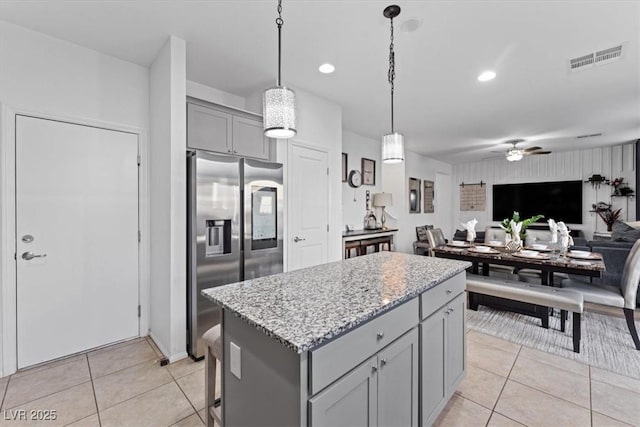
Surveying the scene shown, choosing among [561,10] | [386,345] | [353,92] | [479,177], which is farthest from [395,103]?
[479,177]

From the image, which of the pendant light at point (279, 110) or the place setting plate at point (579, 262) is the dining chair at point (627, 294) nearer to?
the place setting plate at point (579, 262)

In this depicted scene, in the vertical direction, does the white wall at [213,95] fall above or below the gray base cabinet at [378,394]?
above

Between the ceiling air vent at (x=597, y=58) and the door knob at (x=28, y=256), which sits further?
the ceiling air vent at (x=597, y=58)

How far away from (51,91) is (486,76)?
13.9 feet

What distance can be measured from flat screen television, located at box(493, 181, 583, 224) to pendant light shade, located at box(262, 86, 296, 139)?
8266 mm

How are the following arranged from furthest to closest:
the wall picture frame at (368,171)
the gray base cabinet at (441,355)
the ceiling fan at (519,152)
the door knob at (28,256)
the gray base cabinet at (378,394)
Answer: the wall picture frame at (368,171)
the ceiling fan at (519,152)
the door knob at (28,256)
the gray base cabinet at (441,355)
the gray base cabinet at (378,394)

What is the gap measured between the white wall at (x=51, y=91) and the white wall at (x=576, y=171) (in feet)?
28.3

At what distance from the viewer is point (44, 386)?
2082 millimetres

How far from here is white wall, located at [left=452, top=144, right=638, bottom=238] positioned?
21.0 feet

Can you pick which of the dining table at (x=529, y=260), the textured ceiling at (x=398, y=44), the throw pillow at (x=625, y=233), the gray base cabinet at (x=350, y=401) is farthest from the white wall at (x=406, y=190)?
the gray base cabinet at (x=350, y=401)

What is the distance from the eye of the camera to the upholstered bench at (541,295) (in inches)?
100

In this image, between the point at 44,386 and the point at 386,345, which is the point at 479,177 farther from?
the point at 44,386

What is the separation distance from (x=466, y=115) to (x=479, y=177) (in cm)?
477

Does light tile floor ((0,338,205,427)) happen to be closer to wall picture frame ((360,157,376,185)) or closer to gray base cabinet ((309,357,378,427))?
gray base cabinet ((309,357,378,427))
